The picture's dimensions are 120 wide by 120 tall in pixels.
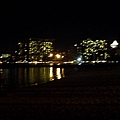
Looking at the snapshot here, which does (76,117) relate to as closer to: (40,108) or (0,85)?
(40,108)

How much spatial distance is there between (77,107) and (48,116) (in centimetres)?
197

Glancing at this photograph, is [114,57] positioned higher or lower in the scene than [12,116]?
higher

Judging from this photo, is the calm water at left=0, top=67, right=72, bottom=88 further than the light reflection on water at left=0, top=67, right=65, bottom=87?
No

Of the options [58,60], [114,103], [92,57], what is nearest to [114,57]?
[92,57]

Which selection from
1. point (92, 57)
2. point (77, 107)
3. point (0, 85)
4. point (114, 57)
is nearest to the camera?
point (77, 107)

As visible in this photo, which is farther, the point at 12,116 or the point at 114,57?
the point at 114,57

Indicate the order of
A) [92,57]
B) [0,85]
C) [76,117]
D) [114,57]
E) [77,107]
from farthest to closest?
[92,57] < [114,57] < [0,85] < [77,107] < [76,117]

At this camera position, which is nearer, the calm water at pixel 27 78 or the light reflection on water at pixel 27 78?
the calm water at pixel 27 78

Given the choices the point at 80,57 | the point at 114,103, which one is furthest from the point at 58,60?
the point at 114,103

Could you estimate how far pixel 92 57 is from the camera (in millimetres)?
187875

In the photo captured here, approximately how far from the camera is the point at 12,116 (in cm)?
1169

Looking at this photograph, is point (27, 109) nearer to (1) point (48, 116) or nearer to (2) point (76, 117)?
(1) point (48, 116)

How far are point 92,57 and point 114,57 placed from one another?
68.7 metres

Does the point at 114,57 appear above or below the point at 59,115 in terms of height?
above
